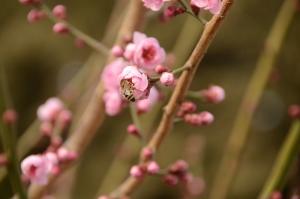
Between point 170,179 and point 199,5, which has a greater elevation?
point 199,5

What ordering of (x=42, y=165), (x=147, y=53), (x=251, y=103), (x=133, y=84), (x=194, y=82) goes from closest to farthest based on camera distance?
1. (x=133, y=84)
2. (x=147, y=53)
3. (x=42, y=165)
4. (x=251, y=103)
5. (x=194, y=82)

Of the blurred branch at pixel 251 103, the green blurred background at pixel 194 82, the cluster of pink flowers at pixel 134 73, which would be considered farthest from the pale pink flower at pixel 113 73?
the green blurred background at pixel 194 82

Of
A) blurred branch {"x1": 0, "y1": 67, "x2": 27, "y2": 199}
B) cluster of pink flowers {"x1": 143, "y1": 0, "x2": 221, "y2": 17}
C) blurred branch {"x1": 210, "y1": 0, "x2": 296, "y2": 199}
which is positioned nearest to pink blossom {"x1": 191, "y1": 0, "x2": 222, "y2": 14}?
cluster of pink flowers {"x1": 143, "y1": 0, "x2": 221, "y2": 17}

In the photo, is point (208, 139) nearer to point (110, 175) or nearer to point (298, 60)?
point (298, 60)

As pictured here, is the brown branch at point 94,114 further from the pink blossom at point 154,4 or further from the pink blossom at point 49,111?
the pink blossom at point 154,4

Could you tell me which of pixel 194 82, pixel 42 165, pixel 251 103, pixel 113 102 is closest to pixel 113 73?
pixel 113 102

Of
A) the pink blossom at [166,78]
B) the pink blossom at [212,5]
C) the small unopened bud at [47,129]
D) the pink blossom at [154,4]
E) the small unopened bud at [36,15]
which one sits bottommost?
the pink blossom at [166,78]

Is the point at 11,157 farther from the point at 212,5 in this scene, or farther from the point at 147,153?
the point at 212,5
